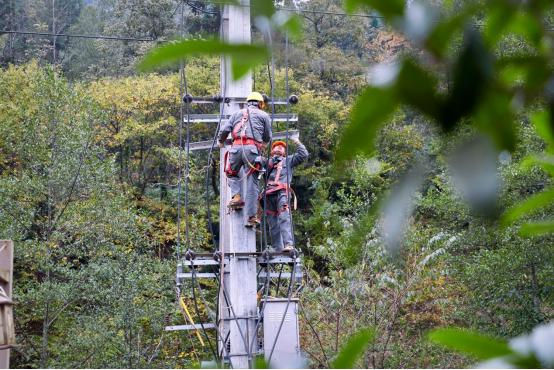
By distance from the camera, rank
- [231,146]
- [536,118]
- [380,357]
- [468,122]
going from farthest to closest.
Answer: [380,357] < [231,146] < [536,118] < [468,122]

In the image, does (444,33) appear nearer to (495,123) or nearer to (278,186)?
(495,123)

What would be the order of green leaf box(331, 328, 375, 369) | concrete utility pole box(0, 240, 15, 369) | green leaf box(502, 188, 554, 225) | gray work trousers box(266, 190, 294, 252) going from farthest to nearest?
gray work trousers box(266, 190, 294, 252), concrete utility pole box(0, 240, 15, 369), green leaf box(502, 188, 554, 225), green leaf box(331, 328, 375, 369)

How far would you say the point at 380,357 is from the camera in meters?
9.10

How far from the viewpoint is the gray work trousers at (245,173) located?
5477 millimetres

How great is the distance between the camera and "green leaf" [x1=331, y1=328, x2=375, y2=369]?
487mm

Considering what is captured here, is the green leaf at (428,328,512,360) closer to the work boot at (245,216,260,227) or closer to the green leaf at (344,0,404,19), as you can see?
the green leaf at (344,0,404,19)

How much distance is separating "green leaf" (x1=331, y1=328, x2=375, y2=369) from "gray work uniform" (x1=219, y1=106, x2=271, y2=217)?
488cm

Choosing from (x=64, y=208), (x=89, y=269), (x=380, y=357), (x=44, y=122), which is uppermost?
(x=44, y=122)

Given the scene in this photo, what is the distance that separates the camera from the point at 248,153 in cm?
557

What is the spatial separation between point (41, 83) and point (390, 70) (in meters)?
11.0

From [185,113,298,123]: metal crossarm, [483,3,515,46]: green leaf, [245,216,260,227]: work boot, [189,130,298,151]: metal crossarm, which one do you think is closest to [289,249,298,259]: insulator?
[245,216,260,227]: work boot

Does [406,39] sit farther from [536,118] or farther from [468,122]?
[536,118]

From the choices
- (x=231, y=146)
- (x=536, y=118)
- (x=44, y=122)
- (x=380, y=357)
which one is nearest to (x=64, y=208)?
(x=44, y=122)

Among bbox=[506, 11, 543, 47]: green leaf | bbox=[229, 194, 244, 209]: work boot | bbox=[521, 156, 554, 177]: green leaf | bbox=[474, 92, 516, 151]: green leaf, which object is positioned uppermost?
bbox=[229, 194, 244, 209]: work boot
